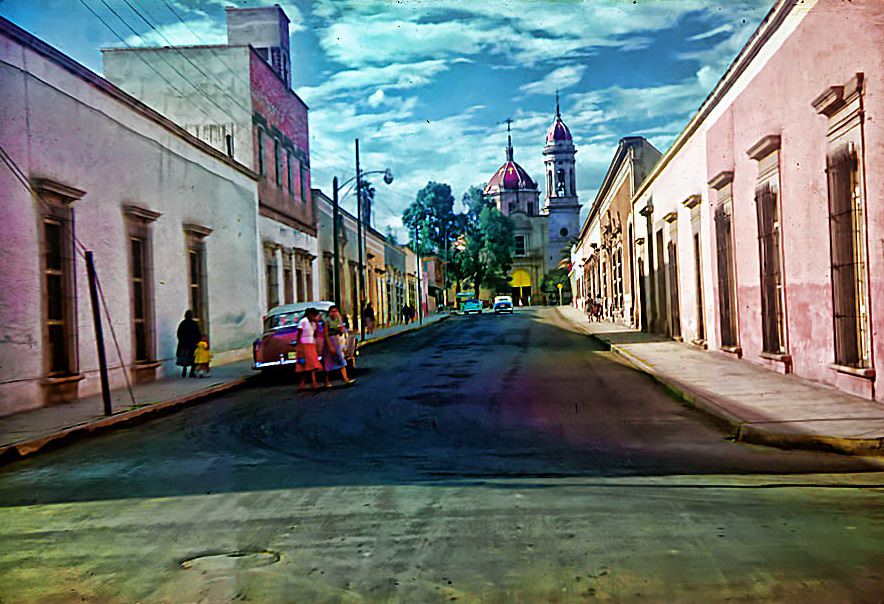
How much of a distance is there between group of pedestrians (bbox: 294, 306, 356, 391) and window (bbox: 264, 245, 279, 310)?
13620 mm

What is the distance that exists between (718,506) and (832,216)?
765cm

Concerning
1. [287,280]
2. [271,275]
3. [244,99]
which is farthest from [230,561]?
[287,280]

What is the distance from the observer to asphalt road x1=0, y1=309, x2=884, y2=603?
4.80 metres

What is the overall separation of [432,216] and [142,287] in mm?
86268

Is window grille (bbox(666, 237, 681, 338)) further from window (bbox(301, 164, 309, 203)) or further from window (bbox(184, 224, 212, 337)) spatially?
window (bbox(301, 164, 309, 203))

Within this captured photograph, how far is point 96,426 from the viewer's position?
12273 mm

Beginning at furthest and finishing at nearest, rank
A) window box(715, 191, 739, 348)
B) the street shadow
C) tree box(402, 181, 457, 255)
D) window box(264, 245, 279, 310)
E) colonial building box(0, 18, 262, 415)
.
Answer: tree box(402, 181, 457, 255), window box(264, 245, 279, 310), window box(715, 191, 739, 348), colonial building box(0, 18, 262, 415), the street shadow

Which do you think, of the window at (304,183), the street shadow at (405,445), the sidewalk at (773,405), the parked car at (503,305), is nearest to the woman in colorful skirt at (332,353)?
the street shadow at (405,445)

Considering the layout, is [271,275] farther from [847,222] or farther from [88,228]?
[847,222]

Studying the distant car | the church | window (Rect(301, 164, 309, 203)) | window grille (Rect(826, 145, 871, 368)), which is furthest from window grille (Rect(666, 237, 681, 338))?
the church

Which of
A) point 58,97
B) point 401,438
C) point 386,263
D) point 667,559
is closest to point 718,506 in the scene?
point 667,559

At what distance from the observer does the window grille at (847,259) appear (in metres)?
12.0

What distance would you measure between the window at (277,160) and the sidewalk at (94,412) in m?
14.9

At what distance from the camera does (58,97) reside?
15.7 m
